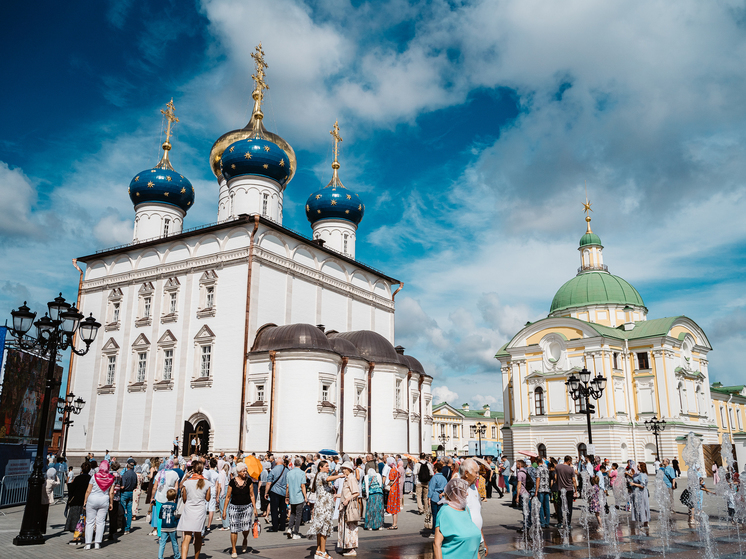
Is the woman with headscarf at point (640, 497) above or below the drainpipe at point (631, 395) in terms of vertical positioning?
below

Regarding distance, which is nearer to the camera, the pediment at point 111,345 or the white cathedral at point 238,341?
the white cathedral at point 238,341

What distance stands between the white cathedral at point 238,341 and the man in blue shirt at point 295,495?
557 inches

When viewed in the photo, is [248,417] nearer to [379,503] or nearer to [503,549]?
[379,503]

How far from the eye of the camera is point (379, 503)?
14.0 meters

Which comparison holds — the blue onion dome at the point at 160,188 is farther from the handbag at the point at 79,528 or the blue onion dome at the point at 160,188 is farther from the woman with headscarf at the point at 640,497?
the woman with headscarf at the point at 640,497

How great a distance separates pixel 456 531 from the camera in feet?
15.7

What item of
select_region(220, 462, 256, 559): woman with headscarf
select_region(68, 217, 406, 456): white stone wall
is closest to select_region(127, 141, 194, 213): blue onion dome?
select_region(68, 217, 406, 456): white stone wall

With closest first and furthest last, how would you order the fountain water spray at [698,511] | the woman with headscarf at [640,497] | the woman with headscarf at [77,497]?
1. the fountain water spray at [698,511]
2. the woman with headscarf at [77,497]
3. the woman with headscarf at [640,497]

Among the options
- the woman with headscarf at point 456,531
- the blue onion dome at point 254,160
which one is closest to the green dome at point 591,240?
the blue onion dome at point 254,160

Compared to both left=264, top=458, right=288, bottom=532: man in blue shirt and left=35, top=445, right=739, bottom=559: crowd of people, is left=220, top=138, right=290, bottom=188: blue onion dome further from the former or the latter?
left=264, top=458, right=288, bottom=532: man in blue shirt

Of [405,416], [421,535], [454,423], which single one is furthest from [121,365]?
[454,423]

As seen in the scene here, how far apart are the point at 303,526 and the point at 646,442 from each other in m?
35.5

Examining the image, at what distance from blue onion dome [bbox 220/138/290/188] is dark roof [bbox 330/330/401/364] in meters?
9.97

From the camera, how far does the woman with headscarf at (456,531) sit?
476 cm
